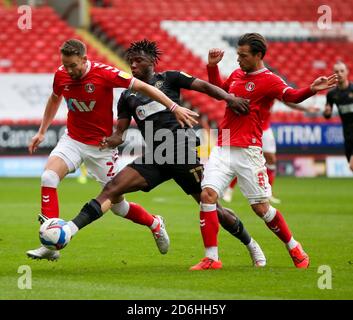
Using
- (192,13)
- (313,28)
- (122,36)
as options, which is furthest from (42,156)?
(313,28)

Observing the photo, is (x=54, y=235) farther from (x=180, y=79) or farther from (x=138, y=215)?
(x=180, y=79)

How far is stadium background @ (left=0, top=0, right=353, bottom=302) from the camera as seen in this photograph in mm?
8492

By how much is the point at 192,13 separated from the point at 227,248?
22.9 m

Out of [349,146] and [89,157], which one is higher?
[349,146]

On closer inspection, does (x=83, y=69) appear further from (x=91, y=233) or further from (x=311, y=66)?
(x=311, y=66)

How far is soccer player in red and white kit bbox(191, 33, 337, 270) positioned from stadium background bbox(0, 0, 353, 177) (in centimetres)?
1608

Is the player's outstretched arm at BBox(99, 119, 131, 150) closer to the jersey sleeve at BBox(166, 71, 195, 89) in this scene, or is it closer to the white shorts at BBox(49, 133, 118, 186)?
the white shorts at BBox(49, 133, 118, 186)

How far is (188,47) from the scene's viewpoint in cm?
3228

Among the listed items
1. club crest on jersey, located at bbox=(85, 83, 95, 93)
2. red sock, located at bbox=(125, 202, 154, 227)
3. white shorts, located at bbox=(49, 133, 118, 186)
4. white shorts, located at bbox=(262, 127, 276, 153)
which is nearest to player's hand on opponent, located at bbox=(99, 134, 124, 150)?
white shorts, located at bbox=(49, 133, 118, 186)

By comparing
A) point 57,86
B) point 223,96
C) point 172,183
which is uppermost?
point 172,183

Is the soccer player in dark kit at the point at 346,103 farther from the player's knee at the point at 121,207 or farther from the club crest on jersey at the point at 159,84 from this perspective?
the club crest on jersey at the point at 159,84

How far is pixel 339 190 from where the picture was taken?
21.8 m

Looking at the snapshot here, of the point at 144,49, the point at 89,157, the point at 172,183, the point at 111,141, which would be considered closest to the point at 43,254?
the point at 89,157

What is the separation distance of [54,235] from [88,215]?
1.58 ft
